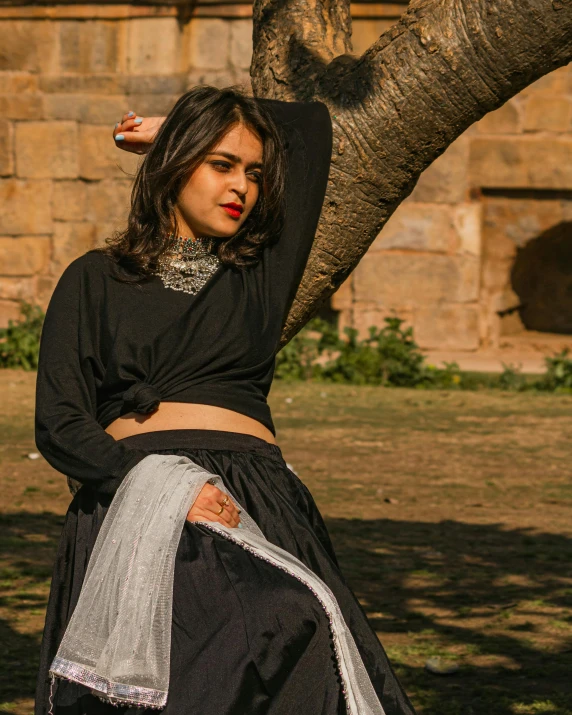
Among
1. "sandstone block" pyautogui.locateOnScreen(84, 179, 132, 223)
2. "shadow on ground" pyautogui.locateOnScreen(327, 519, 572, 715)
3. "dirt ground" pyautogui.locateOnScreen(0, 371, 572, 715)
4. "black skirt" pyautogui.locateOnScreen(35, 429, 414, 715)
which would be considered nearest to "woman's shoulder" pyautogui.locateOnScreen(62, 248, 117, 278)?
"black skirt" pyautogui.locateOnScreen(35, 429, 414, 715)

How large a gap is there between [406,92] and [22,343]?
8953 mm

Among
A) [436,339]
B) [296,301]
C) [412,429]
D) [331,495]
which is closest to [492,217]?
[436,339]

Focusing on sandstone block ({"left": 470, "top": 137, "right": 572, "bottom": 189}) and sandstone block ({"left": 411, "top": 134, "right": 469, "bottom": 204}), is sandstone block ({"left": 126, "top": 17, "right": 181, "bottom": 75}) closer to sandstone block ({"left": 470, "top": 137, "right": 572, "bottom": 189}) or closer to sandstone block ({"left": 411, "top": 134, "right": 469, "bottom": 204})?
sandstone block ({"left": 411, "top": 134, "right": 469, "bottom": 204})

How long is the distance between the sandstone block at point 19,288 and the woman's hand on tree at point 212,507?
408 inches

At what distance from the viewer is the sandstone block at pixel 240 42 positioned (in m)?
12.0

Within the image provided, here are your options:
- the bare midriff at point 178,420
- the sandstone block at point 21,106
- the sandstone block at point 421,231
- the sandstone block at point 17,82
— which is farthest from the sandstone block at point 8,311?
the bare midriff at point 178,420

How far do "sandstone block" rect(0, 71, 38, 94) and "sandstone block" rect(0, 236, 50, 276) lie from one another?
1.48 m

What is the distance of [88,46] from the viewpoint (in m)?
12.3

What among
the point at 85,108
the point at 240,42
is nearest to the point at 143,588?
the point at 240,42

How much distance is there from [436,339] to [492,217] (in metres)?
1.39

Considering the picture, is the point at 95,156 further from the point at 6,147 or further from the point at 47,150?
the point at 6,147

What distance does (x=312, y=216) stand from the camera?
3.08 m

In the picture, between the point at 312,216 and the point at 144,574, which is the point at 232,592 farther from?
the point at 312,216

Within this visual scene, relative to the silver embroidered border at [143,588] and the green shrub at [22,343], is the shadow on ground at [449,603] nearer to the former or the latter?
the silver embroidered border at [143,588]
